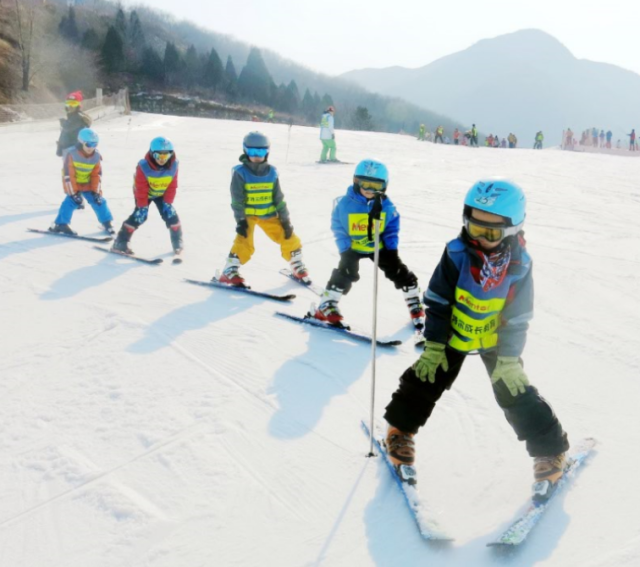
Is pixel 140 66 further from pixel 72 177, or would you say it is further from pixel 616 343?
pixel 616 343

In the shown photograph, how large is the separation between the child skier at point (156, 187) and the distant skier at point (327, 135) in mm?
10409

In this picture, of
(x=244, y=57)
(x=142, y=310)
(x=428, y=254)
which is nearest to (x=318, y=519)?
(x=142, y=310)

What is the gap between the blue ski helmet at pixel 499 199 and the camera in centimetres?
265

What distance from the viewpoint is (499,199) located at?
264 centimetres

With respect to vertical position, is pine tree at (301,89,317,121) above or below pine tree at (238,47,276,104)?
below

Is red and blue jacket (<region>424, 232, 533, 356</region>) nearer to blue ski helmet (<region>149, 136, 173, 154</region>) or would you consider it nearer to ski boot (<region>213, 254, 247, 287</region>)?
ski boot (<region>213, 254, 247, 287</region>)

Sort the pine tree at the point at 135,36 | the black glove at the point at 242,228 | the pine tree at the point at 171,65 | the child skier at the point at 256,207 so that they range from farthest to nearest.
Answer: the pine tree at the point at 135,36 < the pine tree at the point at 171,65 < the black glove at the point at 242,228 < the child skier at the point at 256,207

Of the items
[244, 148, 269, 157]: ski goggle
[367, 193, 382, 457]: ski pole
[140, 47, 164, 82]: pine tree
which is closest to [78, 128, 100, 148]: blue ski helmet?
[244, 148, 269, 157]: ski goggle

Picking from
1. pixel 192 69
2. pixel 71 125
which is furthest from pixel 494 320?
pixel 192 69

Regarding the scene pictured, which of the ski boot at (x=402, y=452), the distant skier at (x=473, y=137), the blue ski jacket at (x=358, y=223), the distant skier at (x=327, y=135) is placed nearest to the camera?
the ski boot at (x=402, y=452)

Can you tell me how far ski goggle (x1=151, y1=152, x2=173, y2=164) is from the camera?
23.4ft

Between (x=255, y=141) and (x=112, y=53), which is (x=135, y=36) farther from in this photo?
(x=255, y=141)

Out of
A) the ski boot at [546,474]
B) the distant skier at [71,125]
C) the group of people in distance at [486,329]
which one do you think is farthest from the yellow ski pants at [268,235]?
the distant skier at [71,125]

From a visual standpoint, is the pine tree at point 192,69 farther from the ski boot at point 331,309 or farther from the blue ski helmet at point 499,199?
the blue ski helmet at point 499,199
